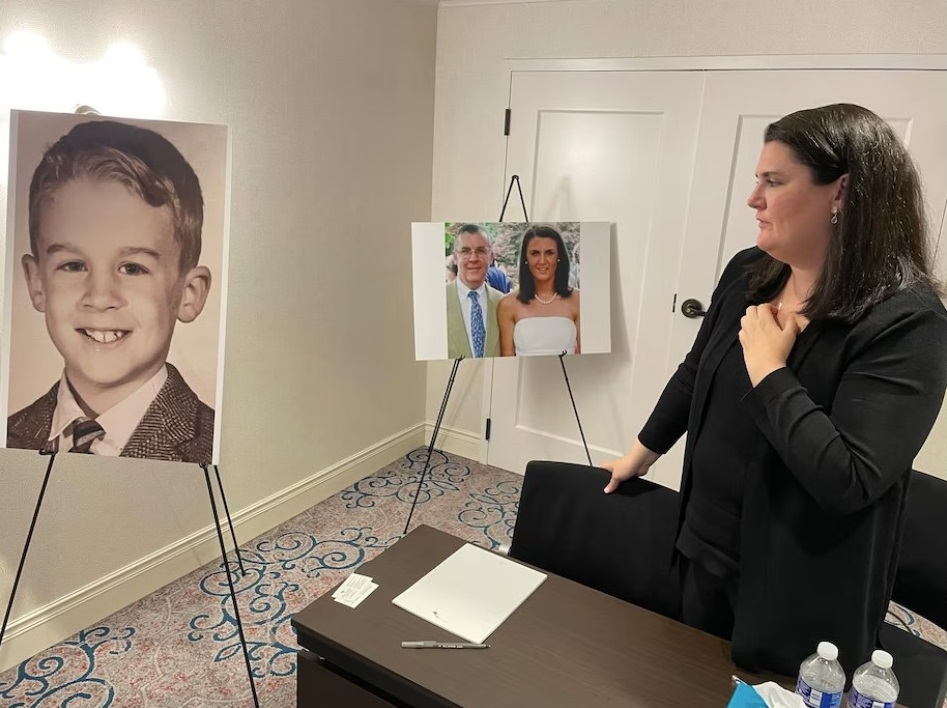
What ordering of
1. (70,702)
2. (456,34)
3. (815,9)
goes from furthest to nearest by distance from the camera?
(456,34), (815,9), (70,702)

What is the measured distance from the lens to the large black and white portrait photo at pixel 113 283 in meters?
1.63

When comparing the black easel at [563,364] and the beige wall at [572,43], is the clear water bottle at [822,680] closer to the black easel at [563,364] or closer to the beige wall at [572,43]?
the beige wall at [572,43]

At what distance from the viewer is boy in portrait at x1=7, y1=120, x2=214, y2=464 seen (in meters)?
1.63

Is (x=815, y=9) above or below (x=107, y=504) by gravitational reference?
above

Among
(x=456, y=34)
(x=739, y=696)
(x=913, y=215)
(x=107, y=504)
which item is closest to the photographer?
(x=739, y=696)

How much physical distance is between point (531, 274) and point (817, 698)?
2.14 metres

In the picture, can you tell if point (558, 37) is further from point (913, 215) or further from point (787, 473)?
point (787, 473)

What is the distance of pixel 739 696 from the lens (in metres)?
1.07

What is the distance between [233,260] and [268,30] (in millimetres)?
860

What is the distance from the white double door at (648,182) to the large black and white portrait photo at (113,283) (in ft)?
6.08

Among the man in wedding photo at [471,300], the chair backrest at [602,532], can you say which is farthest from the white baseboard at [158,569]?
the chair backrest at [602,532]

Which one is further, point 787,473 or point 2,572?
point 2,572

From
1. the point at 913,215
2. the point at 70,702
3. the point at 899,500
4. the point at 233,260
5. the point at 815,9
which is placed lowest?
the point at 70,702

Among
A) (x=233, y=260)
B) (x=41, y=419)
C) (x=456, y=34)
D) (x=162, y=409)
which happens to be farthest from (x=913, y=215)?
(x=456, y=34)
